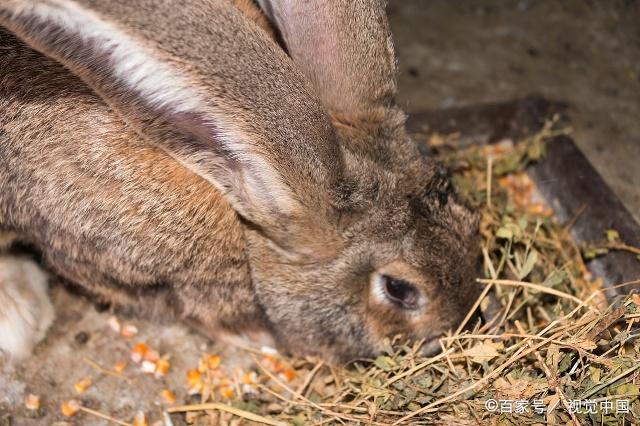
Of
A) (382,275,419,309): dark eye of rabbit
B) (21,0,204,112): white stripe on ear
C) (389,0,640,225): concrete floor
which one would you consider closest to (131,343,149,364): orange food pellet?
(382,275,419,309): dark eye of rabbit

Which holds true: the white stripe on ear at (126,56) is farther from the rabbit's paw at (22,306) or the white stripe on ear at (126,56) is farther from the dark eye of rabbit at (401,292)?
the rabbit's paw at (22,306)

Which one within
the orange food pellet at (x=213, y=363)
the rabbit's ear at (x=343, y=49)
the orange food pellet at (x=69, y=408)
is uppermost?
the rabbit's ear at (x=343, y=49)

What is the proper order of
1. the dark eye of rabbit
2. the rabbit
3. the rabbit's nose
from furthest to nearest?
the rabbit's nose, the dark eye of rabbit, the rabbit

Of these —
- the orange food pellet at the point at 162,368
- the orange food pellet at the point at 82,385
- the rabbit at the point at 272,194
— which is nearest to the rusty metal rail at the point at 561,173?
the rabbit at the point at 272,194

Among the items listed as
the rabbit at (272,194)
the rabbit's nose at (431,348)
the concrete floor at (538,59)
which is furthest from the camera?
the concrete floor at (538,59)

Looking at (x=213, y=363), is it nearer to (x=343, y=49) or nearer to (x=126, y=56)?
(x=343, y=49)

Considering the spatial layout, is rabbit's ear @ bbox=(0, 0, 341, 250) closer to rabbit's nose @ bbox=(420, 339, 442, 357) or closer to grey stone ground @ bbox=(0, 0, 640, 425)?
rabbit's nose @ bbox=(420, 339, 442, 357)

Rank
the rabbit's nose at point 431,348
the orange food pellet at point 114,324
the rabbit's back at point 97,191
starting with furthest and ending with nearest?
the orange food pellet at point 114,324, the rabbit's nose at point 431,348, the rabbit's back at point 97,191
